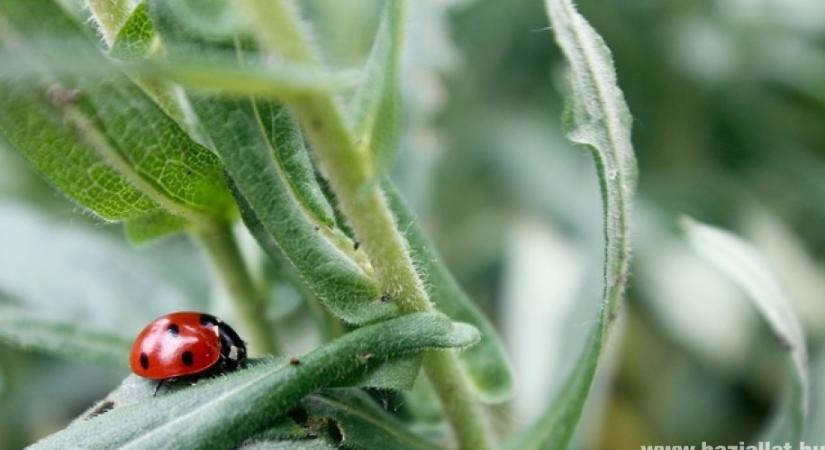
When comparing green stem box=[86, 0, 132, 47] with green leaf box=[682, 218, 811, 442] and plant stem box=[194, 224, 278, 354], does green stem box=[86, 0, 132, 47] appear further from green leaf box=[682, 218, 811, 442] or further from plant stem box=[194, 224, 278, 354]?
green leaf box=[682, 218, 811, 442]

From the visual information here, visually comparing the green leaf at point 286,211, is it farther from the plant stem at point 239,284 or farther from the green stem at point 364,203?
the plant stem at point 239,284

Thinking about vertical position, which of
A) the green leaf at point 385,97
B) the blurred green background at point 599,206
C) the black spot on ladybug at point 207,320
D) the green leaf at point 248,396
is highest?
the green leaf at point 385,97

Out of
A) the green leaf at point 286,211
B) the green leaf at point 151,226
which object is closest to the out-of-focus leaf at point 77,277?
the green leaf at point 151,226

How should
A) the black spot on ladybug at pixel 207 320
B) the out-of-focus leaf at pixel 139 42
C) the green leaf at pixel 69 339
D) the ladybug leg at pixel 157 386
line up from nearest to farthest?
the out-of-focus leaf at pixel 139 42
the ladybug leg at pixel 157 386
the black spot on ladybug at pixel 207 320
the green leaf at pixel 69 339

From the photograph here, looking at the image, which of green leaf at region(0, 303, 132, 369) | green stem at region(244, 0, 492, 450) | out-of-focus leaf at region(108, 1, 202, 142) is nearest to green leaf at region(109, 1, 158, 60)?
out-of-focus leaf at region(108, 1, 202, 142)

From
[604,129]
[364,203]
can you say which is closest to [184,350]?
[364,203]

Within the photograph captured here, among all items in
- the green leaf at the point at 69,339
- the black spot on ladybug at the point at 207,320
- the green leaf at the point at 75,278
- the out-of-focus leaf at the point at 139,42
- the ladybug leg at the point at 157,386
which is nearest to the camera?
the out-of-focus leaf at the point at 139,42

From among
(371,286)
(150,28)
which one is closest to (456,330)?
(371,286)
